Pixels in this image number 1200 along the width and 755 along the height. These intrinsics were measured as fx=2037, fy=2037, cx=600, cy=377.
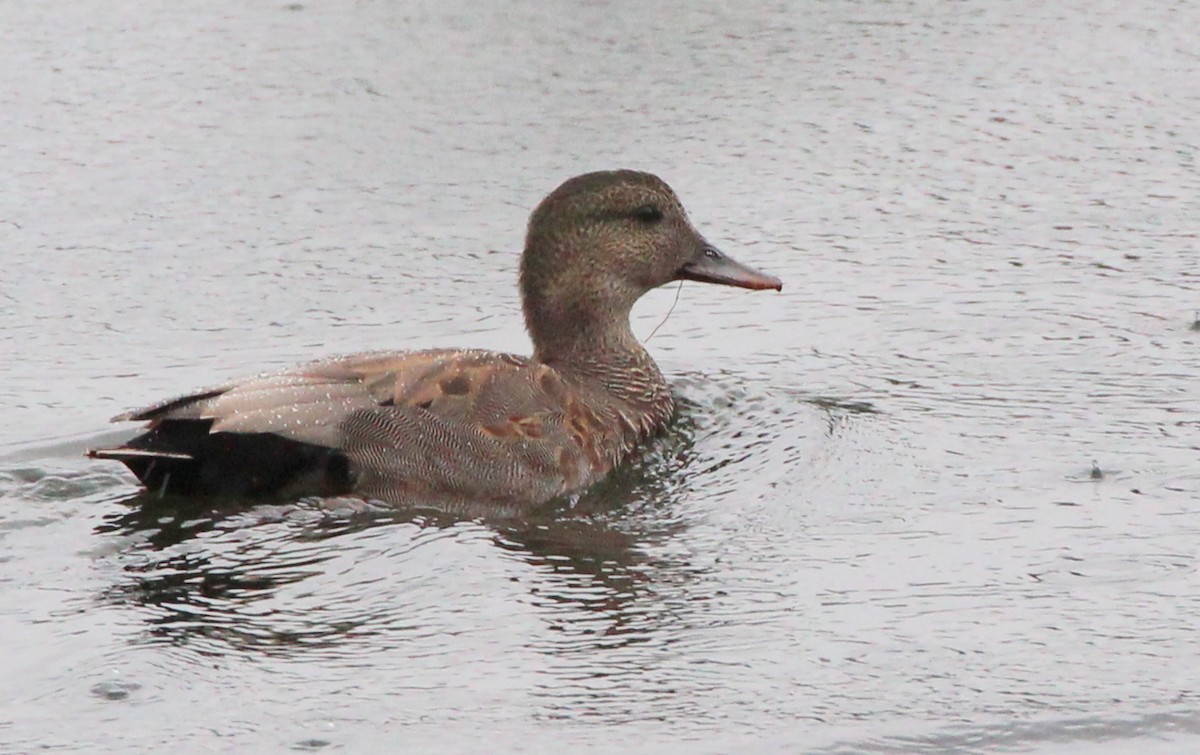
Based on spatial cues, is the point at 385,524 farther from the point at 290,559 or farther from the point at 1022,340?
the point at 1022,340

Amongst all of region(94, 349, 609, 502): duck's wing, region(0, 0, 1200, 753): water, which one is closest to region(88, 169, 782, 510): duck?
region(94, 349, 609, 502): duck's wing

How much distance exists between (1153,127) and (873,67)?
52.3 inches

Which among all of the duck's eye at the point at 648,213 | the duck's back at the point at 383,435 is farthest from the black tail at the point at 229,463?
the duck's eye at the point at 648,213

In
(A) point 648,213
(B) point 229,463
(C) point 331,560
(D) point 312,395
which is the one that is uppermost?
(A) point 648,213

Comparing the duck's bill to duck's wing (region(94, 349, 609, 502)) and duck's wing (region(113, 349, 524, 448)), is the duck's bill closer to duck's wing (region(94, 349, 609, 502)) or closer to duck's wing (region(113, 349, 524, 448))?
duck's wing (region(94, 349, 609, 502))

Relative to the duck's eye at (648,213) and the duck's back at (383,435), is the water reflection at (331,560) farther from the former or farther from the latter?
the duck's eye at (648,213)

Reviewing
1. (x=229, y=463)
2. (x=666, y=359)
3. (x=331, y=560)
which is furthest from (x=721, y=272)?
(x=331, y=560)

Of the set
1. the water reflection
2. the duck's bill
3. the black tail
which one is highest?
the duck's bill

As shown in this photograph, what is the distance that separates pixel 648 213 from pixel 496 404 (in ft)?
3.59

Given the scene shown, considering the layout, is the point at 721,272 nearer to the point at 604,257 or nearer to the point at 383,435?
the point at 604,257

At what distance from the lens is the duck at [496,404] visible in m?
5.88

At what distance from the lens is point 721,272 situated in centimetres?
709

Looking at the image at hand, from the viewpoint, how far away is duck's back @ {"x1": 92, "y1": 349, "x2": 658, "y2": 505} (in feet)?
19.2

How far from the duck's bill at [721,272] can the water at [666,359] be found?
0.30m
